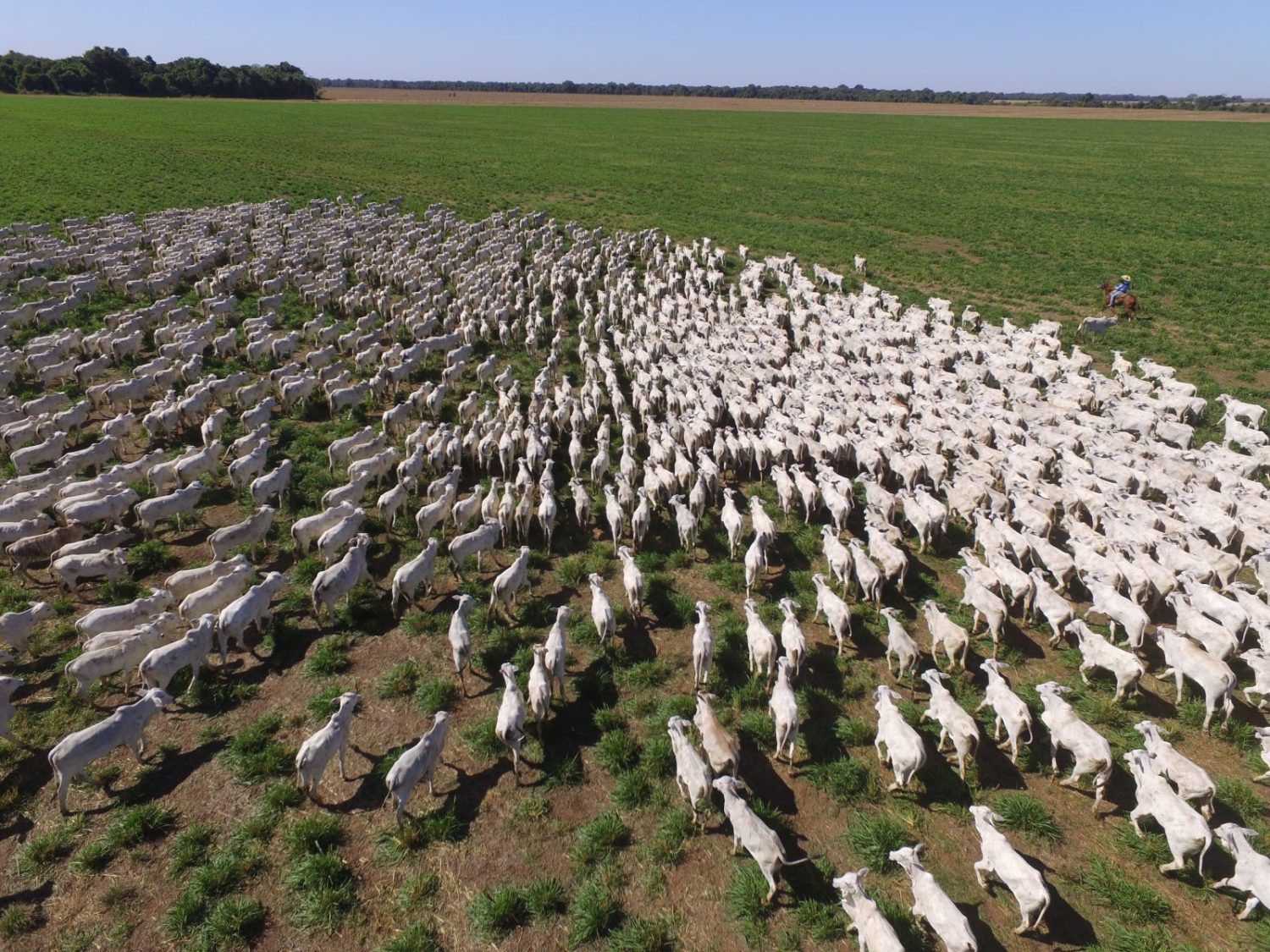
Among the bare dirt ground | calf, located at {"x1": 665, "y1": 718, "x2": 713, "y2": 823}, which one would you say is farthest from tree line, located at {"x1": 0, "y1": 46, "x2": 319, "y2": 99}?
calf, located at {"x1": 665, "y1": 718, "x2": 713, "y2": 823}

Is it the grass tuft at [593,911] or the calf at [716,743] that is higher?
the calf at [716,743]

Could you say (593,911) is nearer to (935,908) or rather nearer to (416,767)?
(416,767)

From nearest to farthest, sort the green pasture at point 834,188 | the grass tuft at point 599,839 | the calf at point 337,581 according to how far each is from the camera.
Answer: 1. the grass tuft at point 599,839
2. the calf at point 337,581
3. the green pasture at point 834,188

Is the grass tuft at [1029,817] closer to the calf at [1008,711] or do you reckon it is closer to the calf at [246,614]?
the calf at [1008,711]

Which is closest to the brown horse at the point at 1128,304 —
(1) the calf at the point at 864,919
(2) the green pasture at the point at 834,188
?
(2) the green pasture at the point at 834,188

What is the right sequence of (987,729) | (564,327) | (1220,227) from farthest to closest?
(1220,227) → (564,327) → (987,729)

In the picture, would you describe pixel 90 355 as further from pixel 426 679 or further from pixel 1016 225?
pixel 1016 225

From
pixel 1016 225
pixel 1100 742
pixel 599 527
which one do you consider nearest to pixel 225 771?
pixel 599 527

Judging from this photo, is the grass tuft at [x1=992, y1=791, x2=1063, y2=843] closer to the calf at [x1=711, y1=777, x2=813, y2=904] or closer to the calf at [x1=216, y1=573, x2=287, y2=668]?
the calf at [x1=711, y1=777, x2=813, y2=904]
